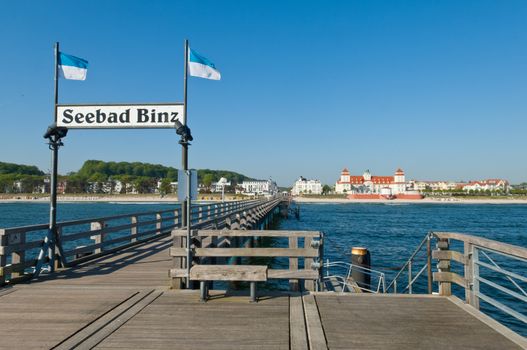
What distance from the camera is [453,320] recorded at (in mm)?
4684

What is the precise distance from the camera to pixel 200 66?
923 cm

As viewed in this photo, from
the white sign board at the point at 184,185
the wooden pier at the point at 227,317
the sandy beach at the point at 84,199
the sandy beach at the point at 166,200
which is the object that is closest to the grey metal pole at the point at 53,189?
the wooden pier at the point at 227,317

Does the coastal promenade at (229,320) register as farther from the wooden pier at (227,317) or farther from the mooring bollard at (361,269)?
the mooring bollard at (361,269)

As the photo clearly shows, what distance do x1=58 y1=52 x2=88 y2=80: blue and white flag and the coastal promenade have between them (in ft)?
16.4

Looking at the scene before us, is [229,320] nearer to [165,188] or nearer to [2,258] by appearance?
[2,258]

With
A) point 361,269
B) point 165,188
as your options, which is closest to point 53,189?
point 361,269

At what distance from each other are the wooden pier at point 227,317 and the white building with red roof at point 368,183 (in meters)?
171

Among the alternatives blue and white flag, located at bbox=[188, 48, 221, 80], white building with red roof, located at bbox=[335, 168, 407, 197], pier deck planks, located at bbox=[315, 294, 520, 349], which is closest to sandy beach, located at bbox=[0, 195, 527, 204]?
white building with red roof, located at bbox=[335, 168, 407, 197]

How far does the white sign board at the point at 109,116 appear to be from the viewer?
8.45m

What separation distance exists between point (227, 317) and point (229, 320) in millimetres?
123

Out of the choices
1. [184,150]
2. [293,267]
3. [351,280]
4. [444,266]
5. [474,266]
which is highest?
[184,150]

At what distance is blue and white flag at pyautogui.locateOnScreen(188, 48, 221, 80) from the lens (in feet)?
29.8

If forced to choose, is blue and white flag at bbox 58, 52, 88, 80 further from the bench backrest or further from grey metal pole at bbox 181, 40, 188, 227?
the bench backrest

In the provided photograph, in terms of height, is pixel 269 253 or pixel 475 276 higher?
pixel 269 253
